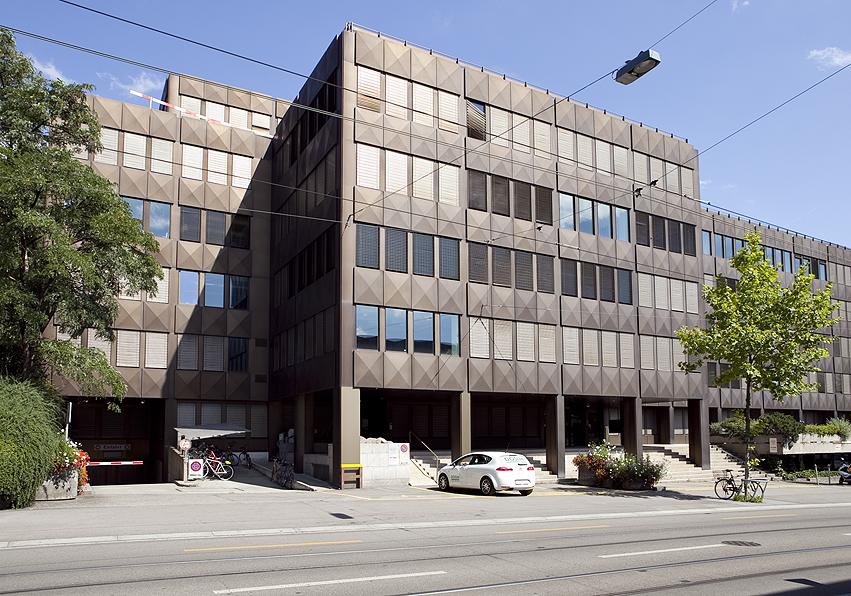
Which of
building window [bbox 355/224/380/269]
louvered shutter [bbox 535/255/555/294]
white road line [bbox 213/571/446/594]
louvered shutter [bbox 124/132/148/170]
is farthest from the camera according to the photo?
louvered shutter [bbox 124/132/148/170]

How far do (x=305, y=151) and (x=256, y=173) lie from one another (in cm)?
714

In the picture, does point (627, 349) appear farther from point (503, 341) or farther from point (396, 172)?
point (396, 172)

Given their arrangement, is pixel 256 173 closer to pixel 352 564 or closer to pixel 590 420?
pixel 590 420

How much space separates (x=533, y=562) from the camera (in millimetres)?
12055

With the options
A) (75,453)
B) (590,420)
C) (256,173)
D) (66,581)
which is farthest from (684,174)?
(66,581)

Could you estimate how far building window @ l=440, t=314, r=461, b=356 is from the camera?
3216 cm

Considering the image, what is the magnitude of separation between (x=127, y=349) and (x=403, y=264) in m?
15.7

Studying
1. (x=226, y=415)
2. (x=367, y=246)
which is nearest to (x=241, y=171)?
(x=226, y=415)

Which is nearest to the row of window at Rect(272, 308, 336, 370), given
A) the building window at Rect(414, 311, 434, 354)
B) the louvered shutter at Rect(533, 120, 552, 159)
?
the building window at Rect(414, 311, 434, 354)

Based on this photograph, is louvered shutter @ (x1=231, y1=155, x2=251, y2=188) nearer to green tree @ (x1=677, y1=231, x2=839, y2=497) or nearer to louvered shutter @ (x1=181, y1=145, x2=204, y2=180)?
louvered shutter @ (x1=181, y1=145, x2=204, y2=180)

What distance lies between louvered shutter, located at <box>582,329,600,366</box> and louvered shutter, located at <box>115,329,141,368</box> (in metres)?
22.3

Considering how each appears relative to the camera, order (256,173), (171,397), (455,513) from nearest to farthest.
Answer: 1. (455,513)
2. (171,397)
3. (256,173)

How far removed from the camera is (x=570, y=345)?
3603cm

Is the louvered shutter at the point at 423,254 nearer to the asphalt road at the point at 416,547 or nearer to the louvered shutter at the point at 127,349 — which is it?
the asphalt road at the point at 416,547
